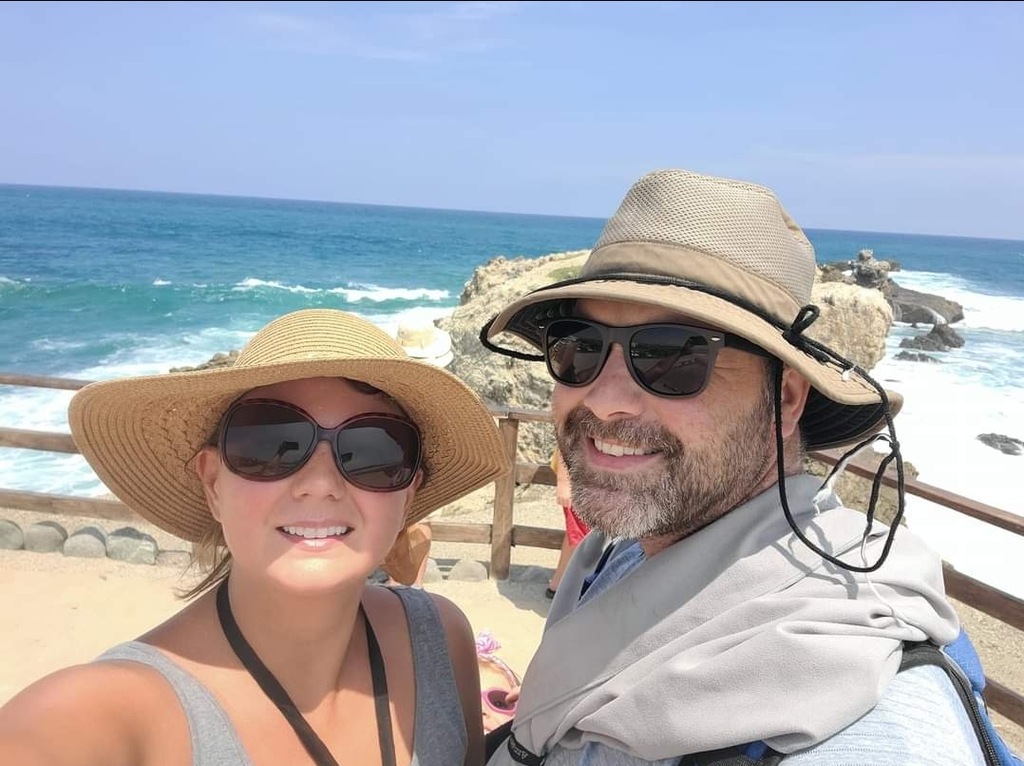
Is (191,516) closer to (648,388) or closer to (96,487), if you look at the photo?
(648,388)

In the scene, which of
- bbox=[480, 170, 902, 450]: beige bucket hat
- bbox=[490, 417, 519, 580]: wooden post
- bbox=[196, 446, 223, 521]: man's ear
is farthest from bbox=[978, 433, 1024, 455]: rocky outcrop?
bbox=[196, 446, 223, 521]: man's ear

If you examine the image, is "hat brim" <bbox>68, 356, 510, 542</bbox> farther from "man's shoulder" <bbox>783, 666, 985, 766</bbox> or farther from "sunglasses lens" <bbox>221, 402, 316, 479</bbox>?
"man's shoulder" <bbox>783, 666, 985, 766</bbox>

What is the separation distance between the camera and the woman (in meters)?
1.32

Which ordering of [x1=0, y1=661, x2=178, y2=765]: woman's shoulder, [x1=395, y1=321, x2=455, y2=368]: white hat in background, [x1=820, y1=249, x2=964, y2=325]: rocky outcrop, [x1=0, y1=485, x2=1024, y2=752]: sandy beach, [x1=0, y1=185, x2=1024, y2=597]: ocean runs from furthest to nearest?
[x1=820, y1=249, x2=964, y2=325]: rocky outcrop
[x1=0, y1=185, x2=1024, y2=597]: ocean
[x1=395, y1=321, x2=455, y2=368]: white hat in background
[x1=0, y1=485, x2=1024, y2=752]: sandy beach
[x1=0, y1=661, x2=178, y2=765]: woman's shoulder

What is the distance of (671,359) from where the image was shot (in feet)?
4.83

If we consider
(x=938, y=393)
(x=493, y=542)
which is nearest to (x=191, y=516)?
(x=493, y=542)

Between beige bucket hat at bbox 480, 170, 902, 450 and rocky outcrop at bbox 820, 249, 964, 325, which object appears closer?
beige bucket hat at bbox 480, 170, 902, 450

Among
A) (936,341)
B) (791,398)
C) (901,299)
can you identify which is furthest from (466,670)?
(901,299)

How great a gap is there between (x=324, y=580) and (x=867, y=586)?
967 millimetres

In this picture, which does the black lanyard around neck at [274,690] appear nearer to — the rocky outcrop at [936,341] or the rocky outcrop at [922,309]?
the rocky outcrop at [936,341]

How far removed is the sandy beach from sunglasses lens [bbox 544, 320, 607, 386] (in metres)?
2.87

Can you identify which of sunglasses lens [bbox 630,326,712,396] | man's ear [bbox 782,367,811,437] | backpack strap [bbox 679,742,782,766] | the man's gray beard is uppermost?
sunglasses lens [bbox 630,326,712,396]

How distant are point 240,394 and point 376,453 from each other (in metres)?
0.32

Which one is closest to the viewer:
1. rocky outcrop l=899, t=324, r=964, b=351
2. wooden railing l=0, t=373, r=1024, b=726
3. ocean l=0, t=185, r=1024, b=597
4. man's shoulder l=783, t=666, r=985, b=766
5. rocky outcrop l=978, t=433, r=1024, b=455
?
man's shoulder l=783, t=666, r=985, b=766
